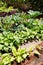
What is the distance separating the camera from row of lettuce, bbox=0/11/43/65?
571cm

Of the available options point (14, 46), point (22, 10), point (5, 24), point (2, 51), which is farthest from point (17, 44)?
point (22, 10)

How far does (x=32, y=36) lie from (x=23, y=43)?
0.43 meters

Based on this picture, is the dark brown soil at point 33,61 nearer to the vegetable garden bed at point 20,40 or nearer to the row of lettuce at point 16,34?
the vegetable garden bed at point 20,40

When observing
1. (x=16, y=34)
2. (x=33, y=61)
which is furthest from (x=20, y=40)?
(x=33, y=61)

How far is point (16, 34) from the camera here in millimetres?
6750

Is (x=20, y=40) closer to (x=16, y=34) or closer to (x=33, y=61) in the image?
(x=16, y=34)

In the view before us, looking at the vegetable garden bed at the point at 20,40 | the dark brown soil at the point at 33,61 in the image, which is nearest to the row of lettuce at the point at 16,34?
the vegetable garden bed at the point at 20,40

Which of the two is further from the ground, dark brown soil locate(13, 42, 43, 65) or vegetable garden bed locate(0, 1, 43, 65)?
vegetable garden bed locate(0, 1, 43, 65)

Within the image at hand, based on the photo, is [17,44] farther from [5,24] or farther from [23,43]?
[5,24]

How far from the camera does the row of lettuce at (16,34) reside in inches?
225

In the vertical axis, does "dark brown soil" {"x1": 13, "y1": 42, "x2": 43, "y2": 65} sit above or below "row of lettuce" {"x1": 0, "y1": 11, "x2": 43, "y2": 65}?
below

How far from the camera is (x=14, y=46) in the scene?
6.27m

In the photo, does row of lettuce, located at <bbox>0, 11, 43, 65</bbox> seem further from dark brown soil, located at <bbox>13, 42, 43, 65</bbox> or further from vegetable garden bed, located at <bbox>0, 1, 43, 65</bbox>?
dark brown soil, located at <bbox>13, 42, 43, 65</bbox>

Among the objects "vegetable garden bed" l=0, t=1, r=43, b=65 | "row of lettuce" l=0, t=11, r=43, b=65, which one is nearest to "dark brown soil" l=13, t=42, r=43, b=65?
"vegetable garden bed" l=0, t=1, r=43, b=65
